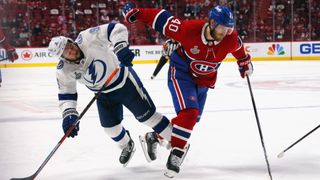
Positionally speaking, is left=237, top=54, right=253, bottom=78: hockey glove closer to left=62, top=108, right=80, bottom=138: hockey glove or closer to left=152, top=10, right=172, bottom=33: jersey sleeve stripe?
left=152, top=10, right=172, bottom=33: jersey sleeve stripe

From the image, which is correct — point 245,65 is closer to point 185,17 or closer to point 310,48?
point 310,48

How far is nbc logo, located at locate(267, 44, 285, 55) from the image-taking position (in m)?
12.2

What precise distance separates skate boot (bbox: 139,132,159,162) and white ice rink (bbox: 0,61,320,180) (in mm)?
59

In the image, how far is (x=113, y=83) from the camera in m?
2.76

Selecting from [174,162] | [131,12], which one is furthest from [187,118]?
[131,12]

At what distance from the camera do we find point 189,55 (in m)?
2.81

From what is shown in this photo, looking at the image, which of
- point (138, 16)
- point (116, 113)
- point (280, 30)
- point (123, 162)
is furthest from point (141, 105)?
point (280, 30)

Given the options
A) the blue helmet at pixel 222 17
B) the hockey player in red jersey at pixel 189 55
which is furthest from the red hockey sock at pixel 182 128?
the blue helmet at pixel 222 17

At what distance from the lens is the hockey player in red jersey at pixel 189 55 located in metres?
2.57

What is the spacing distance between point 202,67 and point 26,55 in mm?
9327

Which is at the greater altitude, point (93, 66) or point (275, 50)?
point (93, 66)

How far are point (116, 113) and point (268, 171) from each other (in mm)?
947

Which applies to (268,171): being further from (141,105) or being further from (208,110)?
(208,110)

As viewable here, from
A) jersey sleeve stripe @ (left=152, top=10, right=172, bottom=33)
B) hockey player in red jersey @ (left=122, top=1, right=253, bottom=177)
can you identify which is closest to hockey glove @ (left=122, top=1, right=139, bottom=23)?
hockey player in red jersey @ (left=122, top=1, right=253, bottom=177)
